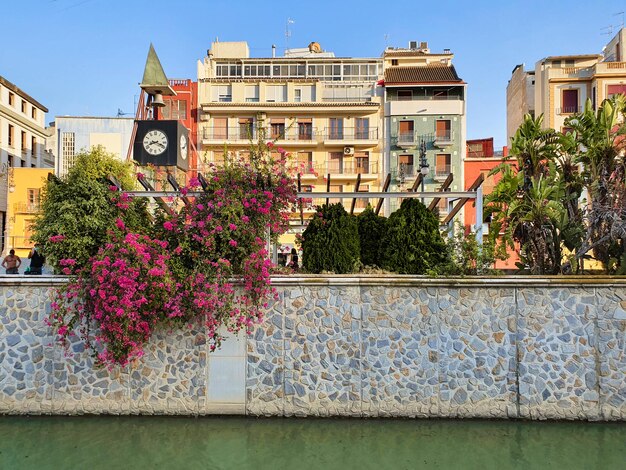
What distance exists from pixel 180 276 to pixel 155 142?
276 inches

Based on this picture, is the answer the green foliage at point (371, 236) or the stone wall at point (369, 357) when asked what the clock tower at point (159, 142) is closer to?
the green foliage at point (371, 236)

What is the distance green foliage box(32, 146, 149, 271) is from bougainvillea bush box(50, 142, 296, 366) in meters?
0.20

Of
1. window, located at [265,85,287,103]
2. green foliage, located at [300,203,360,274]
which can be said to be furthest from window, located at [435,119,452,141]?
green foliage, located at [300,203,360,274]

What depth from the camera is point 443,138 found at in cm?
4153

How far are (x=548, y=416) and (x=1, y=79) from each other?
46413 mm

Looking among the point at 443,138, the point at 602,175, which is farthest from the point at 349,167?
the point at 602,175

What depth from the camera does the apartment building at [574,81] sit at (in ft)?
119

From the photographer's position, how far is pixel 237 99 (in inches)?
1695

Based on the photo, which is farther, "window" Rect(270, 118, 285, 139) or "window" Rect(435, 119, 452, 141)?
"window" Rect(270, 118, 285, 139)

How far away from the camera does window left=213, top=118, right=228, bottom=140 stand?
42625mm

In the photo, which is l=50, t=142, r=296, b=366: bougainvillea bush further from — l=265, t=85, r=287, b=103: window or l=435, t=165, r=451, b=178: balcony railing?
l=265, t=85, r=287, b=103: window

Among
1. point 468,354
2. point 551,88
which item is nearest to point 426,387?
point 468,354

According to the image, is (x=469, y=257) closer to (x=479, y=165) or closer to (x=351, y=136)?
(x=479, y=165)

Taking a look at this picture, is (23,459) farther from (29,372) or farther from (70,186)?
(70,186)
